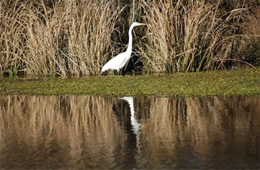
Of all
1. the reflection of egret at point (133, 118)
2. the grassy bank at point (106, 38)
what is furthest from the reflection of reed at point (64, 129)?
the grassy bank at point (106, 38)

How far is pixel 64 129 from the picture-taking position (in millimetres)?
9820

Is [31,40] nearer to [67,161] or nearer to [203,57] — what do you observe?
[203,57]

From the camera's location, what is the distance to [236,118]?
10141 millimetres

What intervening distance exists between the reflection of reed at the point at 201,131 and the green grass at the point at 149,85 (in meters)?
0.96

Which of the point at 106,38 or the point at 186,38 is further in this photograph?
the point at 106,38

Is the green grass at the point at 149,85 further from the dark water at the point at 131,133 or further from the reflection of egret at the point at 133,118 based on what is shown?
the dark water at the point at 131,133

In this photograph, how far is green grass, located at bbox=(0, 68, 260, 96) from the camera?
44.5 feet

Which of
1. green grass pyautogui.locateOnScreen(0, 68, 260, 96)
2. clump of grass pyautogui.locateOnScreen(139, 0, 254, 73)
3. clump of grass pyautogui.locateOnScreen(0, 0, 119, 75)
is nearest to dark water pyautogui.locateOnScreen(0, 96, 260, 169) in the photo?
green grass pyautogui.locateOnScreen(0, 68, 260, 96)

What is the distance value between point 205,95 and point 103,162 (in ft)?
19.6

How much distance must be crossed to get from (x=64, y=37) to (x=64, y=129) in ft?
30.4

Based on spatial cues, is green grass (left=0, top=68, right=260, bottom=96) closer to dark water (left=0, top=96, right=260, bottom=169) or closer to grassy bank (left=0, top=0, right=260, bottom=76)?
dark water (left=0, top=96, right=260, bottom=169)

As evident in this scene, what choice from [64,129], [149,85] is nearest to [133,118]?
[64,129]

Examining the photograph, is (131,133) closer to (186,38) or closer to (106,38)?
(186,38)

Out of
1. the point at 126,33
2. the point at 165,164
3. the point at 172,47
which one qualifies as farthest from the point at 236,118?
the point at 126,33
